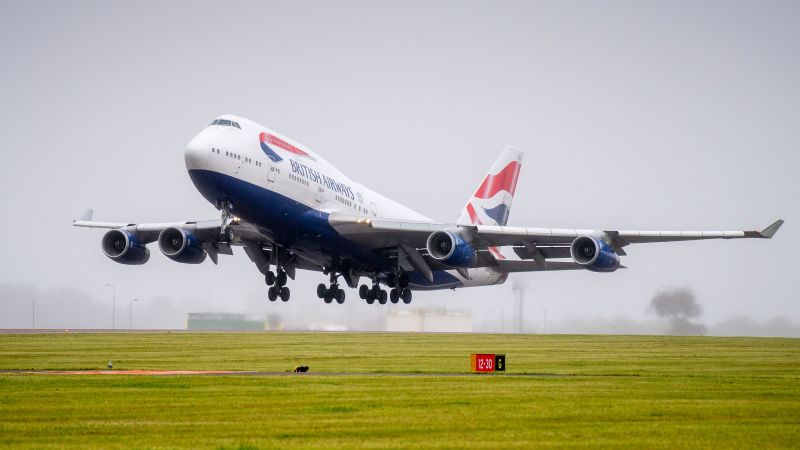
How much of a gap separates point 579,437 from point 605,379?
14413 mm

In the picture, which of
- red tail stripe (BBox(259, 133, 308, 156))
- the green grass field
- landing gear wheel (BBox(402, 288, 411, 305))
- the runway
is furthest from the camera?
landing gear wheel (BBox(402, 288, 411, 305))

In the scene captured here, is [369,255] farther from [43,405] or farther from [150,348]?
[43,405]

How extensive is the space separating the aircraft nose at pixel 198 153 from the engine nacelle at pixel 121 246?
14.0 meters

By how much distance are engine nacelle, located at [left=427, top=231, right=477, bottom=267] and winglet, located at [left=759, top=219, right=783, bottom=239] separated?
14.2 metres

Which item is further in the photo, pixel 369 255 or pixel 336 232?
pixel 369 255

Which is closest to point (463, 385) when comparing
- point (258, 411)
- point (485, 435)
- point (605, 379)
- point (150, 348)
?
point (605, 379)

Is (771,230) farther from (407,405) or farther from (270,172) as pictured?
(407,405)

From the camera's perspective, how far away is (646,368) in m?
40.5

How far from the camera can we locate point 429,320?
11550cm

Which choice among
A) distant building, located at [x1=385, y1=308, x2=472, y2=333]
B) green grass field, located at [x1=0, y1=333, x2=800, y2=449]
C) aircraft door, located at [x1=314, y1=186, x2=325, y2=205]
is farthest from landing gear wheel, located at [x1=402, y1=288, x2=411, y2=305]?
distant building, located at [x1=385, y1=308, x2=472, y2=333]

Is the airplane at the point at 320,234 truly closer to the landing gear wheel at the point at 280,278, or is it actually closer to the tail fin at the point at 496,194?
the landing gear wheel at the point at 280,278

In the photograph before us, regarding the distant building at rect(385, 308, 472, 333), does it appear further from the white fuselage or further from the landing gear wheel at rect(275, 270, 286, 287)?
the white fuselage

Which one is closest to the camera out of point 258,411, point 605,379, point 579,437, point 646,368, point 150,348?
point 579,437

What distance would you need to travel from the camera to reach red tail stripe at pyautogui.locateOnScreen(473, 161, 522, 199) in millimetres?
68188
